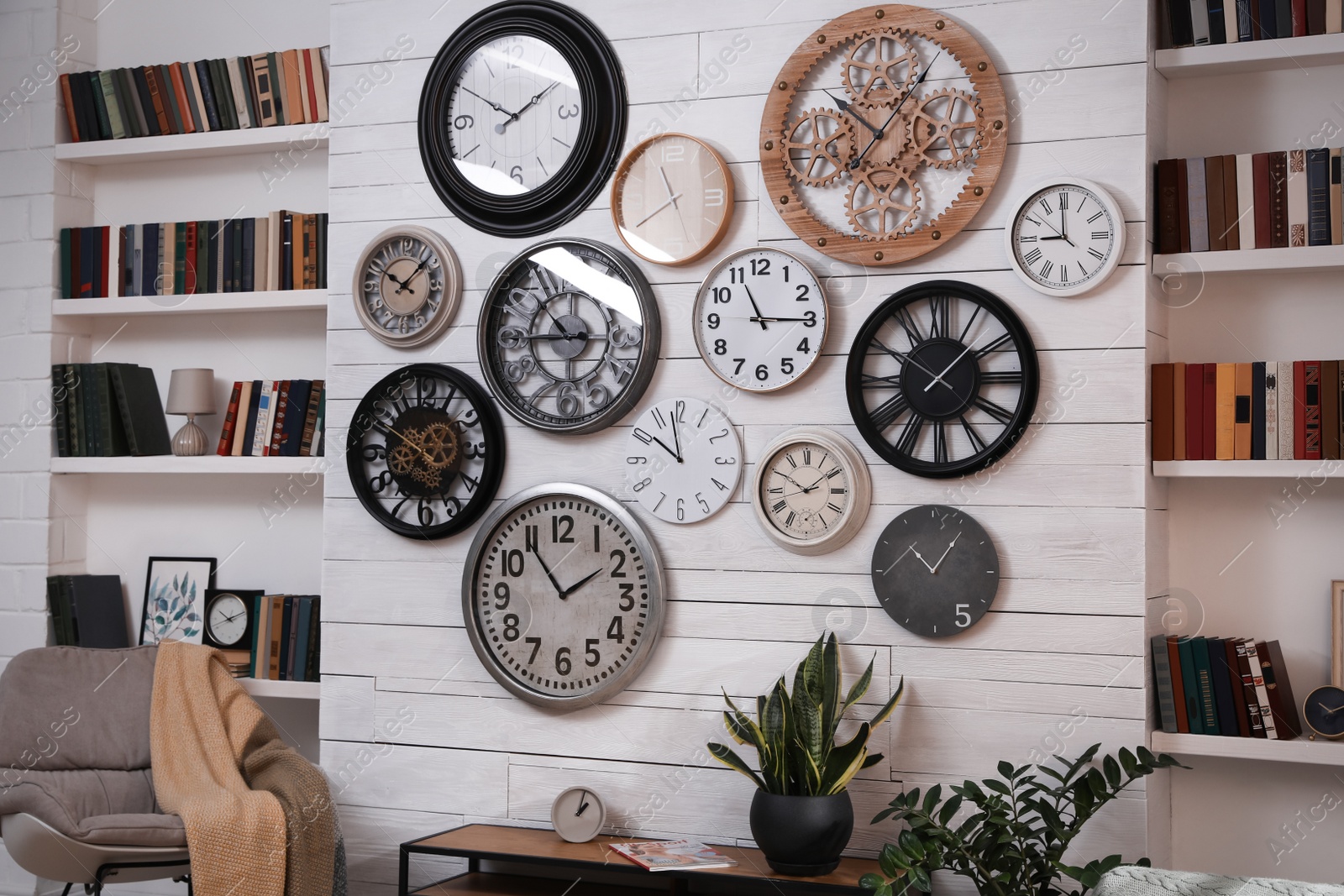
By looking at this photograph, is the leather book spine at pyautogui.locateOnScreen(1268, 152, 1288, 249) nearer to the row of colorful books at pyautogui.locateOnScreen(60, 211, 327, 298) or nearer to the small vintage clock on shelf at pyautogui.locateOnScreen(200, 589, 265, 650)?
the row of colorful books at pyautogui.locateOnScreen(60, 211, 327, 298)

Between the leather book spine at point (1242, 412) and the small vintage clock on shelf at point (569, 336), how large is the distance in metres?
1.36

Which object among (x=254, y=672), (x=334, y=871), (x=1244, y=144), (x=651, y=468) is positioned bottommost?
(x=334, y=871)

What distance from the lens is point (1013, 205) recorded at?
8.77 feet

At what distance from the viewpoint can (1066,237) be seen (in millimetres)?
2635

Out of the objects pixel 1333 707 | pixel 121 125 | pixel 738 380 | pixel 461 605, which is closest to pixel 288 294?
pixel 121 125

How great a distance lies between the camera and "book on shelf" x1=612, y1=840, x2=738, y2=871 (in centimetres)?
260

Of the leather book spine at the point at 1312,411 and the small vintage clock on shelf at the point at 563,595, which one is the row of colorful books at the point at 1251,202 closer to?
the leather book spine at the point at 1312,411

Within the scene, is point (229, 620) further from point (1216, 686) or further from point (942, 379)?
point (1216, 686)

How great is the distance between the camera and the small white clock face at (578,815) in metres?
2.79

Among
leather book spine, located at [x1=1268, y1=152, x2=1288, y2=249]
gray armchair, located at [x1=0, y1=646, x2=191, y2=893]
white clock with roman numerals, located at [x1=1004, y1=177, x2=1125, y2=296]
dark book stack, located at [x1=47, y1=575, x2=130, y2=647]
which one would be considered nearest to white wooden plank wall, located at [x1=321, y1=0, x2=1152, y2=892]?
white clock with roman numerals, located at [x1=1004, y1=177, x2=1125, y2=296]

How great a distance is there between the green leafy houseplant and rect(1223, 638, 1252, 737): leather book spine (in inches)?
11.0

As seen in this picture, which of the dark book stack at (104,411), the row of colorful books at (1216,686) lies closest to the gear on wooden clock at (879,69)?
the row of colorful books at (1216,686)

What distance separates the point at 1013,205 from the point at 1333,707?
51.9 inches

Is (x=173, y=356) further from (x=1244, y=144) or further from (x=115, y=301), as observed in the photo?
(x=1244, y=144)
